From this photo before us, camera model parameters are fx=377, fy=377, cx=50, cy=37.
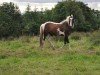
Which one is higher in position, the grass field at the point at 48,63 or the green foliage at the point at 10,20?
the grass field at the point at 48,63

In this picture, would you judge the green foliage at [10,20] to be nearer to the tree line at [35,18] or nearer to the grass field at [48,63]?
the tree line at [35,18]

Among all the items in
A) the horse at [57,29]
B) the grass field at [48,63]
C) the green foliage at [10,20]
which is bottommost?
the green foliage at [10,20]

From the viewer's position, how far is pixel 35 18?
61.8 metres

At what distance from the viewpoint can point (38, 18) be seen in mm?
60625

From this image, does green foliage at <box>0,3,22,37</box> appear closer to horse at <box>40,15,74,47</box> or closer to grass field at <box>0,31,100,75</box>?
horse at <box>40,15,74,47</box>

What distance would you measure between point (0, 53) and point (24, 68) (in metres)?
4.75

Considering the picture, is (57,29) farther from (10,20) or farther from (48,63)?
(10,20)

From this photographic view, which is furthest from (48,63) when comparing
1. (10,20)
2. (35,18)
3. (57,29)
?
(35,18)

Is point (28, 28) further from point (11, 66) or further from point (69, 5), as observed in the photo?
point (11, 66)

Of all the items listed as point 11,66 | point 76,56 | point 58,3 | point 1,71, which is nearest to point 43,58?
point 76,56

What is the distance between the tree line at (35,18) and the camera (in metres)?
49.8

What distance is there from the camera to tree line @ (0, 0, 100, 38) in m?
49.8

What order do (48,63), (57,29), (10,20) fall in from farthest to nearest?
1. (10,20)
2. (57,29)
3. (48,63)

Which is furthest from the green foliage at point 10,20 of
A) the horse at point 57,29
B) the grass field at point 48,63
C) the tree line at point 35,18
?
the grass field at point 48,63
